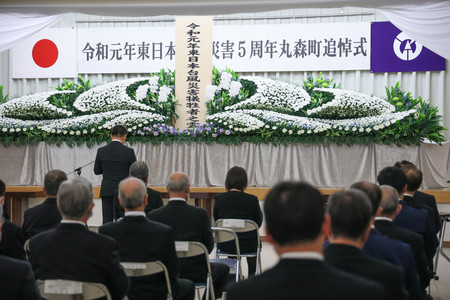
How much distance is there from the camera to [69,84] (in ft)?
33.3

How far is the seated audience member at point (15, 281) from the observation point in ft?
7.32

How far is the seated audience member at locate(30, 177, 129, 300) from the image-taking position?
107 inches

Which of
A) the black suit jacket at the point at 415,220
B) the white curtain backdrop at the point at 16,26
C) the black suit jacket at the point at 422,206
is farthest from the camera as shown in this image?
the white curtain backdrop at the point at 16,26


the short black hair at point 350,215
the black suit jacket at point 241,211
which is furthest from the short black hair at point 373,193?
the black suit jacket at point 241,211

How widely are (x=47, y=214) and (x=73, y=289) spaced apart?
1662 mm

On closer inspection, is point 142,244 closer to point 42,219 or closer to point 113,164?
point 42,219

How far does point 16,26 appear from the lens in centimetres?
612

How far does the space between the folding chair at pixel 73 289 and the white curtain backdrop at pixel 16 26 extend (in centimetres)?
423

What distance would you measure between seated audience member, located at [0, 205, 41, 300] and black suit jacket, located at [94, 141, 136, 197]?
4163 millimetres

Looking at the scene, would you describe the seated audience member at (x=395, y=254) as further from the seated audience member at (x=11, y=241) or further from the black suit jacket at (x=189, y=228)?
the seated audience member at (x=11, y=241)

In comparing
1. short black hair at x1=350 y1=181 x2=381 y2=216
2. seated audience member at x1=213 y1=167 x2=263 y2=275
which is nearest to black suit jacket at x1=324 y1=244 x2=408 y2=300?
short black hair at x1=350 y1=181 x2=381 y2=216

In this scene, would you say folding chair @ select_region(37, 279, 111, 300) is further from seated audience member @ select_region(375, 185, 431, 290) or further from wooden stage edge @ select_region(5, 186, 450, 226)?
wooden stage edge @ select_region(5, 186, 450, 226)

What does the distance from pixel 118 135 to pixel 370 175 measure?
13.8 feet

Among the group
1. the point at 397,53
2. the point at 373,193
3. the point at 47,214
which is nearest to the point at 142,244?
the point at 47,214
